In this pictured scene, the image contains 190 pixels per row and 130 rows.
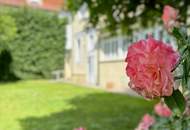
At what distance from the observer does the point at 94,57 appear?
28547 mm

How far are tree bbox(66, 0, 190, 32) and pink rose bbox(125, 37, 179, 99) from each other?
4.37 meters

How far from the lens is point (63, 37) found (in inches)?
1393

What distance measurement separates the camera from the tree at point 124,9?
659cm

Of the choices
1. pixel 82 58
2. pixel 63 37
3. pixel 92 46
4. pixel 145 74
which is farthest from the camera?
pixel 63 37

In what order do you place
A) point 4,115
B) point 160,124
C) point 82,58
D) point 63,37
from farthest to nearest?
point 63,37
point 82,58
point 4,115
point 160,124

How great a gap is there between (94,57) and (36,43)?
674cm

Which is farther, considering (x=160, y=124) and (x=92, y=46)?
(x=92, y=46)

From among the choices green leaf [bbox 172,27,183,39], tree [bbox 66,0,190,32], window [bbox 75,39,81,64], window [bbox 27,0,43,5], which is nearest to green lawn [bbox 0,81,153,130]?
tree [bbox 66,0,190,32]

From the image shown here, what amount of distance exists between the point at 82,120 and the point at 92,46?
1866 centimetres

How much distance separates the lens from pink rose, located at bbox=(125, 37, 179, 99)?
162cm

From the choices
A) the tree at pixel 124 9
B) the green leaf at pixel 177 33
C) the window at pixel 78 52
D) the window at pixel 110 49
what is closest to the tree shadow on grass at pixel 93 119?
the tree at pixel 124 9

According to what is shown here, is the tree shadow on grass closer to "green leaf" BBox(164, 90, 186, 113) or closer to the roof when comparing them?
"green leaf" BBox(164, 90, 186, 113)

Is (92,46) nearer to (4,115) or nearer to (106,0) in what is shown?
(4,115)

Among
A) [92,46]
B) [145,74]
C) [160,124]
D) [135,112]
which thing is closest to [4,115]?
[135,112]
